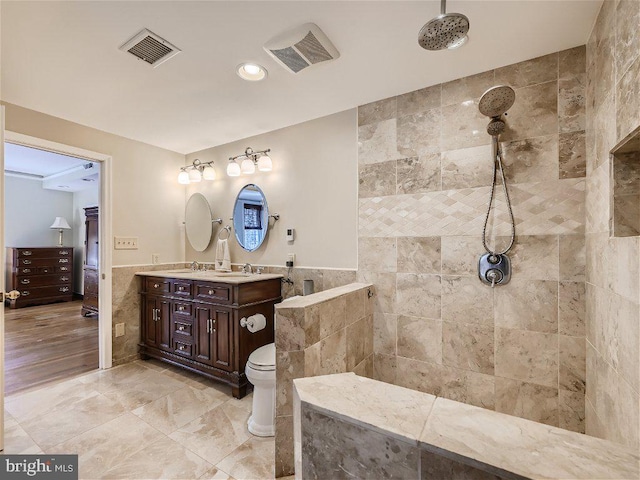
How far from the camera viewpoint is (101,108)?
231 centimetres

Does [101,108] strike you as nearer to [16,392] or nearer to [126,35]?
[126,35]

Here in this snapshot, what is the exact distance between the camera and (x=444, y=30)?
48.9 inches

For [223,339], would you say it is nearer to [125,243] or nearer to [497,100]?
[125,243]

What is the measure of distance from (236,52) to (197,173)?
1869 mm

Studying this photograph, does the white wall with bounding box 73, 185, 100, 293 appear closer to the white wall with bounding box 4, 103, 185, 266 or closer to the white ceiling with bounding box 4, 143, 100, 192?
the white ceiling with bounding box 4, 143, 100, 192

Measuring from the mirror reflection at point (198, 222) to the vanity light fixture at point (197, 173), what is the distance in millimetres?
197

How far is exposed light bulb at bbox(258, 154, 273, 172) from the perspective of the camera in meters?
2.73

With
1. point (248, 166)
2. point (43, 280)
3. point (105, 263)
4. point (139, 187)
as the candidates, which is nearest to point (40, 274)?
point (43, 280)

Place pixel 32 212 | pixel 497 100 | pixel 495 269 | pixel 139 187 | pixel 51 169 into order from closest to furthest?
pixel 497 100 < pixel 495 269 < pixel 139 187 < pixel 51 169 < pixel 32 212

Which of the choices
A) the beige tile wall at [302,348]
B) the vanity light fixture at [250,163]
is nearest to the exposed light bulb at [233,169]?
the vanity light fixture at [250,163]

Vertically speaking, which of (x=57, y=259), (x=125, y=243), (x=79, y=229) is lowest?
(x=57, y=259)

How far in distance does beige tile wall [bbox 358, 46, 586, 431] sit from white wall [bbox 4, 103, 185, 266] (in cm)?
239

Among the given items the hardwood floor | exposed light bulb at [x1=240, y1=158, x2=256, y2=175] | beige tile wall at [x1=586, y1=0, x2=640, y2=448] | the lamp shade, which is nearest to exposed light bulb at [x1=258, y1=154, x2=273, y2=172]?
exposed light bulb at [x1=240, y1=158, x2=256, y2=175]

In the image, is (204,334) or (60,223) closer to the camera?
(204,334)
